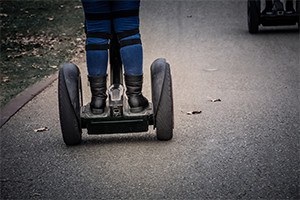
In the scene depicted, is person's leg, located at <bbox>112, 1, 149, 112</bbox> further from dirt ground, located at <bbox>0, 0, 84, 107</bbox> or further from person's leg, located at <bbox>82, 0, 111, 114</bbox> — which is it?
dirt ground, located at <bbox>0, 0, 84, 107</bbox>

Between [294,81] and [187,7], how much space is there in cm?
894

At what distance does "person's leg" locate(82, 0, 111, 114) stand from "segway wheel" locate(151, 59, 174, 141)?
0.38m

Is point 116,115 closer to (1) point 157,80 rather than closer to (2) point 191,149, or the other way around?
(1) point 157,80

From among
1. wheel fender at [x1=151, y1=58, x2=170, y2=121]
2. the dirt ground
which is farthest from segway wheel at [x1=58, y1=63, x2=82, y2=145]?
the dirt ground

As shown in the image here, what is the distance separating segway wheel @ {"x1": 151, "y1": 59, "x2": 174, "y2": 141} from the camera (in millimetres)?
5938

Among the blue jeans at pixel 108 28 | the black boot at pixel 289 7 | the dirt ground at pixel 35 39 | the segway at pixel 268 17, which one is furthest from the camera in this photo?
the black boot at pixel 289 7

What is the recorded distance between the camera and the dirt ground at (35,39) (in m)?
9.77

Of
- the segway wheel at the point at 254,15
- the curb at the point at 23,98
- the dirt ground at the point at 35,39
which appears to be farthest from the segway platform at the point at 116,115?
the segway wheel at the point at 254,15

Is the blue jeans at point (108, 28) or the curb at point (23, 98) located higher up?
the blue jeans at point (108, 28)

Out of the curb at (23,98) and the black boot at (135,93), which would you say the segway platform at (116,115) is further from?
the curb at (23,98)

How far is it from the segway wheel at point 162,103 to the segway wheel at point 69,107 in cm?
55

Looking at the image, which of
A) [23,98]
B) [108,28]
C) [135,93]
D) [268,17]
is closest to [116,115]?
[135,93]

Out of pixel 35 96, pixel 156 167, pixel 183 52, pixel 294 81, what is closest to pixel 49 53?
pixel 183 52

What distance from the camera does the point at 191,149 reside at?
5.90 metres
